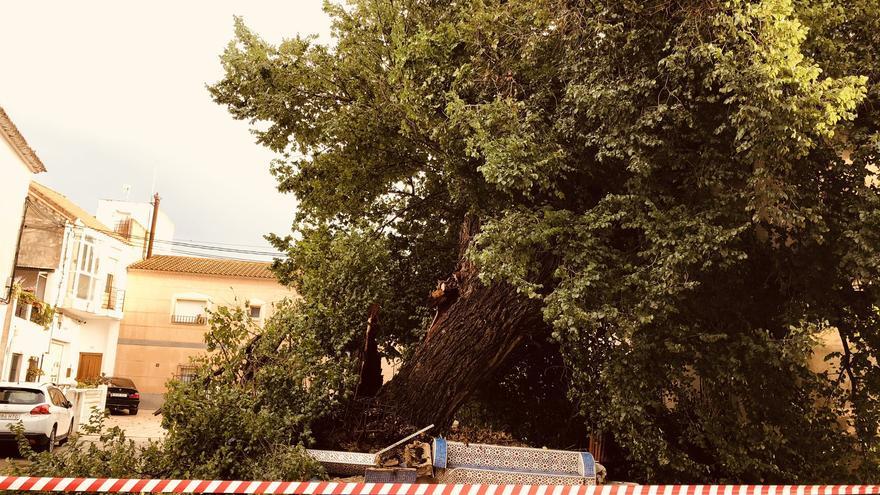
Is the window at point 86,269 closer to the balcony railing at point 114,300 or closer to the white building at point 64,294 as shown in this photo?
the white building at point 64,294

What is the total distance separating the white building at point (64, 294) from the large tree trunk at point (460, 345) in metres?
16.3

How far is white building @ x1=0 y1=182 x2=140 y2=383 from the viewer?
23.7 m

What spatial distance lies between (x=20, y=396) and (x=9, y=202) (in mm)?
10544

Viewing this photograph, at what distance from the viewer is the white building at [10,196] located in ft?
66.1

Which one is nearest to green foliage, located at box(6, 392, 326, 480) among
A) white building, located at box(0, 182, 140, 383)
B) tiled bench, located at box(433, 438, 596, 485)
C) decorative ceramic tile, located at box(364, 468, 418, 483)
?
decorative ceramic tile, located at box(364, 468, 418, 483)

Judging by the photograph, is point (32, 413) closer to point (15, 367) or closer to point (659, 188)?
point (659, 188)

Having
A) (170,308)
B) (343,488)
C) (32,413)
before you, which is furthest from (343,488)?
(170,308)

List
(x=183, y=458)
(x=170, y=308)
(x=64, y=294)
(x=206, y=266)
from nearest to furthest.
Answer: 1. (x=183, y=458)
2. (x=64, y=294)
3. (x=170, y=308)
4. (x=206, y=266)

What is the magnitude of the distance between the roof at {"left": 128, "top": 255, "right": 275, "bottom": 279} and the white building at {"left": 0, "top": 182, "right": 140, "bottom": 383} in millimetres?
1353

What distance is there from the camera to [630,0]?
356 inches

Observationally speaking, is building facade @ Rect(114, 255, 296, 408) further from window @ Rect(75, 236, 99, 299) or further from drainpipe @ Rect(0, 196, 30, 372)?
drainpipe @ Rect(0, 196, 30, 372)

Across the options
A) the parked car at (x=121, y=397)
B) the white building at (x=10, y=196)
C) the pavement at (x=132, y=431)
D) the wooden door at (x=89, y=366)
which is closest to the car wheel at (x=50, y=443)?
the pavement at (x=132, y=431)

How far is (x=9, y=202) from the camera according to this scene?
2105 cm

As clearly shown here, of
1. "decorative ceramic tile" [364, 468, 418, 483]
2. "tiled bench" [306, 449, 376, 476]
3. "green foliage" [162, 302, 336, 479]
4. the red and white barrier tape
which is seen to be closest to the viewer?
the red and white barrier tape
